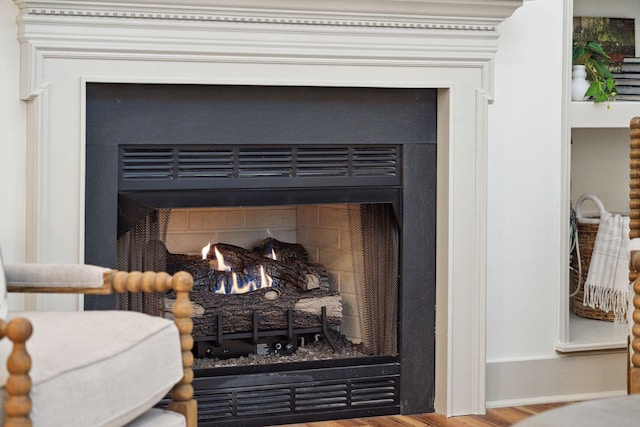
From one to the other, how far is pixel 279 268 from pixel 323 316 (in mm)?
213

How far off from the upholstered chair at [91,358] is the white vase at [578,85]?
1861 mm

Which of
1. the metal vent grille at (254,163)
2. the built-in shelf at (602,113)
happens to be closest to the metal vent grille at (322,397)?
the metal vent grille at (254,163)

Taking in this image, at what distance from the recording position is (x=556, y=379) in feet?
11.5

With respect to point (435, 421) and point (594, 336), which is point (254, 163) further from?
point (594, 336)

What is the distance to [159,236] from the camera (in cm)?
314

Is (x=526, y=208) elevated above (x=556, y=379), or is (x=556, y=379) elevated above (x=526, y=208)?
(x=526, y=208)

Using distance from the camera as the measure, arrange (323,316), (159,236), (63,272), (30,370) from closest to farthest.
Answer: (30,370)
(63,272)
(159,236)
(323,316)

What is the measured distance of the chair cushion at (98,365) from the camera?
1848mm

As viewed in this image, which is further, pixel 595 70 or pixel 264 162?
pixel 595 70

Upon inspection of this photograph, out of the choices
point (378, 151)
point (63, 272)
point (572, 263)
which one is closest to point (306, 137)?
point (378, 151)

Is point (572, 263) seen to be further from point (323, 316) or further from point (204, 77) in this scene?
point (204, 77)

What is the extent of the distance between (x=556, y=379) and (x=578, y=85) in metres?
1.00

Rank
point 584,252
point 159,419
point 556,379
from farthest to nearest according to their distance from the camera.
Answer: point 584,252 < point 556,379 < point 159,419

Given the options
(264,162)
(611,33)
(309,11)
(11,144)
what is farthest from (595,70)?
(11,144)
